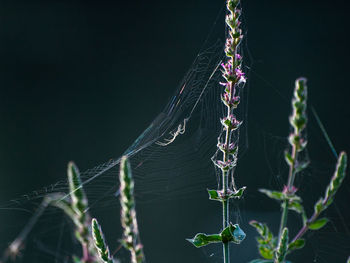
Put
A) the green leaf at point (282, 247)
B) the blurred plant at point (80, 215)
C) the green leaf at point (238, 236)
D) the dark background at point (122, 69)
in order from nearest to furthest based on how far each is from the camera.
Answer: the blurred plant at point (80, 215) < the green leaf at point (282, 247) < the green leaf at point (238, 236) < the dark background at point (122, 69)

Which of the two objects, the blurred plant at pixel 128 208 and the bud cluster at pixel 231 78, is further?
the bud cluster at pixel 231 78

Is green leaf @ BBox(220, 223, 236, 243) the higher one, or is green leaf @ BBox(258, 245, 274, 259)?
green leaf @ BBox(220, 223, 236, 243)

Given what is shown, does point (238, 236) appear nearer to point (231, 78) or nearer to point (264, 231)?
point (264, 231)

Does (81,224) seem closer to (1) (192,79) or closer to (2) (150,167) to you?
(1) (192,79)

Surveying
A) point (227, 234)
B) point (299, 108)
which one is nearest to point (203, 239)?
point (227, 234)

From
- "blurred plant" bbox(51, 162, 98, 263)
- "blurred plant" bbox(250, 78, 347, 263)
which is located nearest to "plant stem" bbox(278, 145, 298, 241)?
"blurred plant" bbox(250, 78, 347, 263)

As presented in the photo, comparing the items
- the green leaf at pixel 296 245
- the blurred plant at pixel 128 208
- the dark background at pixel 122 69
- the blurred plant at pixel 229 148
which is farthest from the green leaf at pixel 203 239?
the dark background at pixel 122 69

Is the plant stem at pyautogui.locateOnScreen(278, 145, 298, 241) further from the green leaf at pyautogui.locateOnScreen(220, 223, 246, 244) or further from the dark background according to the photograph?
the dark background

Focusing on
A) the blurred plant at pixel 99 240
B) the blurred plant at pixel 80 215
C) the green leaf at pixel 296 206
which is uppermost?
the blurred plant at pixel 80 215

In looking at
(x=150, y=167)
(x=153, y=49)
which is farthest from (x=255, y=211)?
(x=153, y=49)

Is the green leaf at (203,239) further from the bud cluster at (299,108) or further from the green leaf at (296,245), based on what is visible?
the bud cluster at (299,108)
